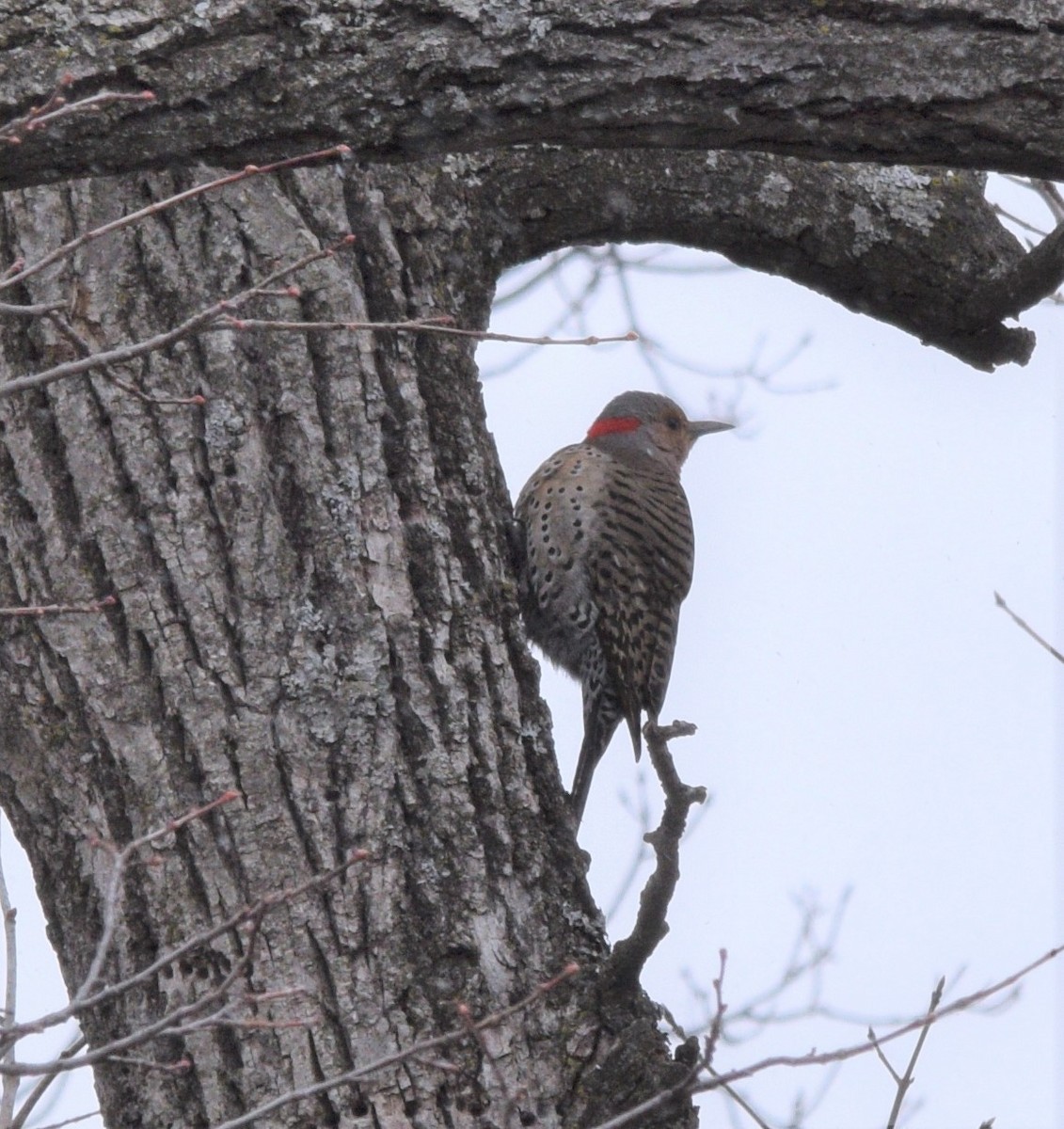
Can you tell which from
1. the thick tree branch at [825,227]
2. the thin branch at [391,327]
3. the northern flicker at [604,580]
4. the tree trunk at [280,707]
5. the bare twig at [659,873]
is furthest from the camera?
the northern flicker at [604,580]

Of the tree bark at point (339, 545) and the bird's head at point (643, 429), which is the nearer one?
the tree bark at point (339, 545)

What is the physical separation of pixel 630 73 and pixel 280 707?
123 cm

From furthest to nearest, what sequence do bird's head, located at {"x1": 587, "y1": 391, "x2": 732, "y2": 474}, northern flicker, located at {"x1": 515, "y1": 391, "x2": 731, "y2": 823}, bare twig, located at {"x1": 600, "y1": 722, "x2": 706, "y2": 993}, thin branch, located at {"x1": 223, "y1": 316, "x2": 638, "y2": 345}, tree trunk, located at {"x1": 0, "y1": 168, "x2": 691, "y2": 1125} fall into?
bird's head, located at {"x1": 587, "y1": 391, "x2": 732, "y2": 474} < northern flicker, located at {"x1": 515, "y1": 391, "x2": 731, "y2": 823} < tree trunk, located at {"x1": 0, "y1": 168, "x2": 691, "y2": 1125} < bare twig, located at {"x1": 600, "y1": 722, "x2": 706, "y2": 993} < thin branch, located at {"x1": 223, "y1": 316, "x2": 638, "y2": 345}

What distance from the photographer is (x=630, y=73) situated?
225cm

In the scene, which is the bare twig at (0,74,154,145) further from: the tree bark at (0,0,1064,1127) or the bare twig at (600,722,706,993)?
the bare twig at (600,722,706,993)

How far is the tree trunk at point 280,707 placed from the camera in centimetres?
268

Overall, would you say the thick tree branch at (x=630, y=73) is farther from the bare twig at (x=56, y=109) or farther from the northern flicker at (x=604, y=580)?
the northern flicker at (x=604, y=580)

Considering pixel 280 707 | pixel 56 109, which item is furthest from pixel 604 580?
pixel 56 109

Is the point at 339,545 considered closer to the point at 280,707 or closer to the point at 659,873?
the point at 280,707

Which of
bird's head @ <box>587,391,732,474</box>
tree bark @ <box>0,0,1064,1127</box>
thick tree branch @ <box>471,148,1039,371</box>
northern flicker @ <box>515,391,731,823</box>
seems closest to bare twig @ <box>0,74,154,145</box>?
tree bark @ <box>0,0,1064,1127</box>

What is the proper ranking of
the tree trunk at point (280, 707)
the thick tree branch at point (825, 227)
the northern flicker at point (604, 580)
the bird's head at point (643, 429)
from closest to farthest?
the tree trunk at point (280, 707) → the thick tree branch at point (825, 227) → the northern flicker at point (604, 580) → the bird's head at point (643, 429)

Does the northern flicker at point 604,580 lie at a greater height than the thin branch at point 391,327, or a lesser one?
greater

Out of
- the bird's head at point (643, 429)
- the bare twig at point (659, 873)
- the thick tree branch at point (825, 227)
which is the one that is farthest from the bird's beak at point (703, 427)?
the bare twig at point (659, 873)

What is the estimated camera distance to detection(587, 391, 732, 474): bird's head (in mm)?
5547
